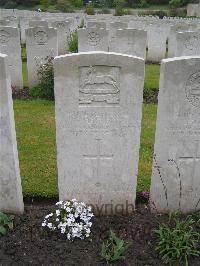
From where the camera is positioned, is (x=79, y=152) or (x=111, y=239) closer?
(x=111, y=239)

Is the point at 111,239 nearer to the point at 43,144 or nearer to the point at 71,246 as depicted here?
the point at 71,246

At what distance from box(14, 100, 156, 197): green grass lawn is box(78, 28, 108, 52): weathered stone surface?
299 centimetres

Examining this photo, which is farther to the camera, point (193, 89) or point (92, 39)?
point (92, 39)

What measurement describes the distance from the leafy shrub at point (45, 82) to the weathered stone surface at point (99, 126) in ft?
18.7

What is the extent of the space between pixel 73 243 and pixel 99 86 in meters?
1.85

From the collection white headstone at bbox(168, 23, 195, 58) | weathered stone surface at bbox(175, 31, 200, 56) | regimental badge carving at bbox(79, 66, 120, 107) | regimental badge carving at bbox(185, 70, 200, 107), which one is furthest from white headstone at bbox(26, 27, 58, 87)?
white headstone at bbox(168, 23, 195, 58)

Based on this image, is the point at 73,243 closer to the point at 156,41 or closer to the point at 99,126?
the point at 99,126

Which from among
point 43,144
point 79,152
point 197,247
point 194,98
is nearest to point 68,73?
point 79,152

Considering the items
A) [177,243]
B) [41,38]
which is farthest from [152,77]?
[177,243]

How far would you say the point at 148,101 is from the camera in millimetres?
10219

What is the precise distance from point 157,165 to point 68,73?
160 cm

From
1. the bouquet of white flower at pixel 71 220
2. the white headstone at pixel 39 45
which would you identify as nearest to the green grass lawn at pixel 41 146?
the bouquet of white flower at pixel 71 220

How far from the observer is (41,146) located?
737 cm

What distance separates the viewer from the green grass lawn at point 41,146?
19.8ft
